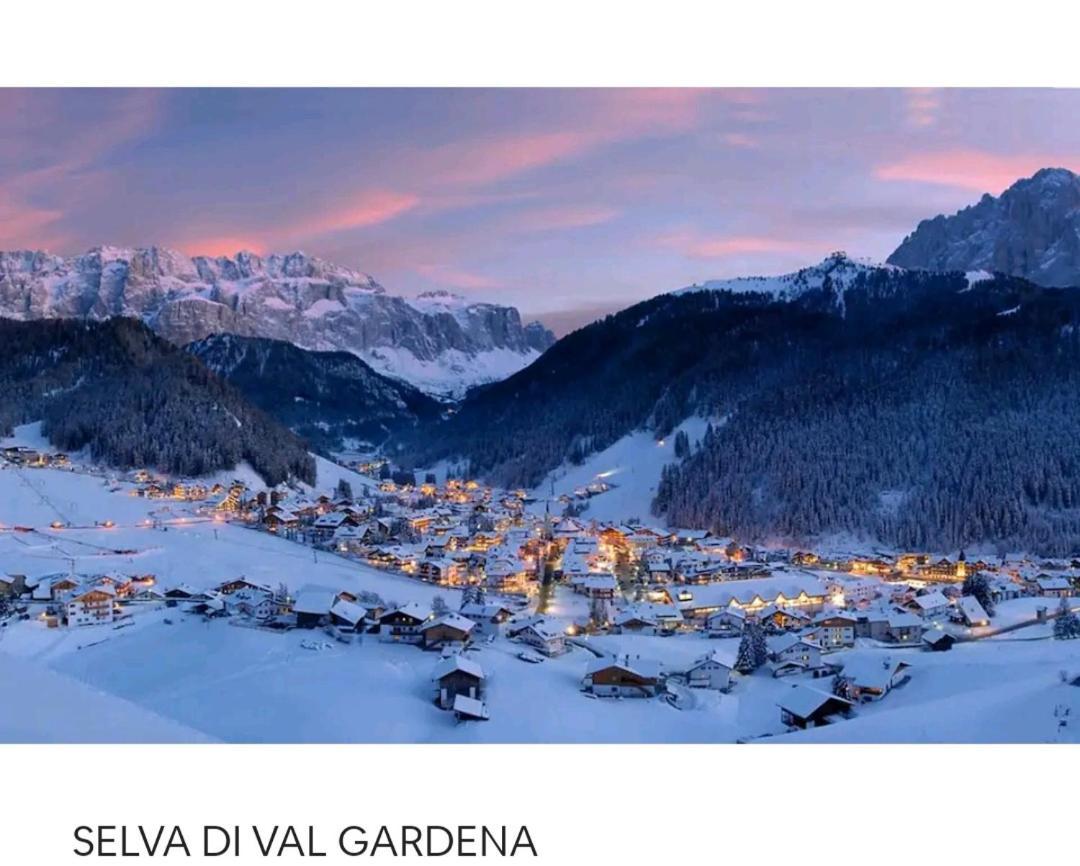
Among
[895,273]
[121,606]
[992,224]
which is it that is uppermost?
[992,224]

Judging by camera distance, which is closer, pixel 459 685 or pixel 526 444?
pixel 459 685

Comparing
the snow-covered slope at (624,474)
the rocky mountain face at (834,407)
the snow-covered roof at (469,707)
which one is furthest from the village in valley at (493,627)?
the snow-covered slope at (624,474)

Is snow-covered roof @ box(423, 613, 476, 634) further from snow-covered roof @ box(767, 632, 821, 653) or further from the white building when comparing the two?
snow-covered roof @ box(767, 632, 821, 653)

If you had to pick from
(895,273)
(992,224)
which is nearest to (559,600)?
(895,273)

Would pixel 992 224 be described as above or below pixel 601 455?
above

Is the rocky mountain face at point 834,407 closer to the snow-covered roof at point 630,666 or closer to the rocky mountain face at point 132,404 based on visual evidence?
the rocky mountain face at point 132,404

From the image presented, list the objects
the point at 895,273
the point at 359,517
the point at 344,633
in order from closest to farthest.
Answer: the point at 344,633, the point at 359,517, the point at 895,273

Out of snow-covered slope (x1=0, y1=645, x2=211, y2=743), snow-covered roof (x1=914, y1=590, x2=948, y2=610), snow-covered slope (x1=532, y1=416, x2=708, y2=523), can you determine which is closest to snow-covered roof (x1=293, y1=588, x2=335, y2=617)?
snow-covered slope (x1=0, y1=645, x2=211, y2=743)

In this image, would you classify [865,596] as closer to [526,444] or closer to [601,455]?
[601,455]
